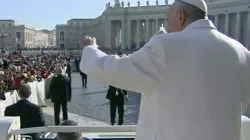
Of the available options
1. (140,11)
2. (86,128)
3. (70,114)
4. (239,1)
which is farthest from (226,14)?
(86,128)

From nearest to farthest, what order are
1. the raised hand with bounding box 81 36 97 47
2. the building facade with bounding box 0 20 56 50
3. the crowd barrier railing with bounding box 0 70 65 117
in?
the raised hand with bounding box 81 36 97 47 → the crowd barrier railing with bounding box 0 70 65 117 → the building facade with bounding box 0 20 56 50

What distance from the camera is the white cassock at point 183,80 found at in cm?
173

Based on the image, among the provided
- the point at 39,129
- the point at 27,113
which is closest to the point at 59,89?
the point at 27,113

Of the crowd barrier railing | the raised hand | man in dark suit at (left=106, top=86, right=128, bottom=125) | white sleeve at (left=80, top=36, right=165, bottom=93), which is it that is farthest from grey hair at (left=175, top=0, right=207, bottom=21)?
man in dark suit at (left=106, top=86, right=128, bottom=125)

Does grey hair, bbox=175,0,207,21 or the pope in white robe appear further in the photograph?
grey hair, bbox=175,0,207,21

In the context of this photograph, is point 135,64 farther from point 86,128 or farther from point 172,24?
point 86,128

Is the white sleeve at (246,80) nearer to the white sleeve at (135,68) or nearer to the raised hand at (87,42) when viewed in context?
the white sleeve at (135,68)

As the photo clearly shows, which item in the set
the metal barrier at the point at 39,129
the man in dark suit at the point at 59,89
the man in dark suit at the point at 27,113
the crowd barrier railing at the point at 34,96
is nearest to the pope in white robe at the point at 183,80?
the metal barrier at the point at 39,129

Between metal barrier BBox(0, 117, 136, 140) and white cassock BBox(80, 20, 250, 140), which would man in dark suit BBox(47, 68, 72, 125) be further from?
white cassock BBox(80, 20, 250, 140)

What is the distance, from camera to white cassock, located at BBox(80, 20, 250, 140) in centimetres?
173

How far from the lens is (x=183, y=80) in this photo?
1750mm

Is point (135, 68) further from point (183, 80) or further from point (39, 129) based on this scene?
point (39, 129)

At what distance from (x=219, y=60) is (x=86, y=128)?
1.07 metres

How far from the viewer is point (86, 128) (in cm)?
243
